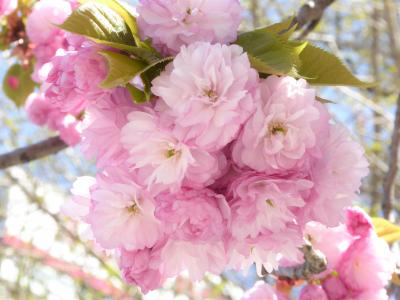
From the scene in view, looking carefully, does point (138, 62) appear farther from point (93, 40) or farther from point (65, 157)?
point (65, 157)

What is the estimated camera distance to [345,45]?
4957mm

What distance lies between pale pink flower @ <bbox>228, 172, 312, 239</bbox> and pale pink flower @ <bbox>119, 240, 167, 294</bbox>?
14 centimetres

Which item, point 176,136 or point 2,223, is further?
point 2,223

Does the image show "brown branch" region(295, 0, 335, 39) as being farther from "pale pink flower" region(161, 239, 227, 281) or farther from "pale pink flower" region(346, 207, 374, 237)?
"pale pink flower" region(161, 239, 227, 281)

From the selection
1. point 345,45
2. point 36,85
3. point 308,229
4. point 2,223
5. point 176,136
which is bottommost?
point 2,223

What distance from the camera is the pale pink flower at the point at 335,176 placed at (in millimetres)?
904

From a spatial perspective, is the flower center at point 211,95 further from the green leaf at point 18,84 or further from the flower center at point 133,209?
the green leaf at point 18,84

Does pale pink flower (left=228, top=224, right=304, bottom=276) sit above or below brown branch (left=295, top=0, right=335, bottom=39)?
above

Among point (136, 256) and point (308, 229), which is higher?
point (136, 256)

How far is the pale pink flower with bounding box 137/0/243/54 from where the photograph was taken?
0.91 meters

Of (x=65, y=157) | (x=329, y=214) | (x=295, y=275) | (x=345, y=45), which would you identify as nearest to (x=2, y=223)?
(x=65, y=157)

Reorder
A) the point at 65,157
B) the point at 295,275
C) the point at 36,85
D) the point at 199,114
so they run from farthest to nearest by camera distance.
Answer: the point at 65,157 → the point at 36,85 → the point at 295,275 → the point at 199,114

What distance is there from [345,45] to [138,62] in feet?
14.1

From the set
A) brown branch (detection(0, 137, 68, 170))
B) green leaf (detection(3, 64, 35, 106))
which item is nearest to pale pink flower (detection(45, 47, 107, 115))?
brown branch (detection(0, 137, 68, 170))
